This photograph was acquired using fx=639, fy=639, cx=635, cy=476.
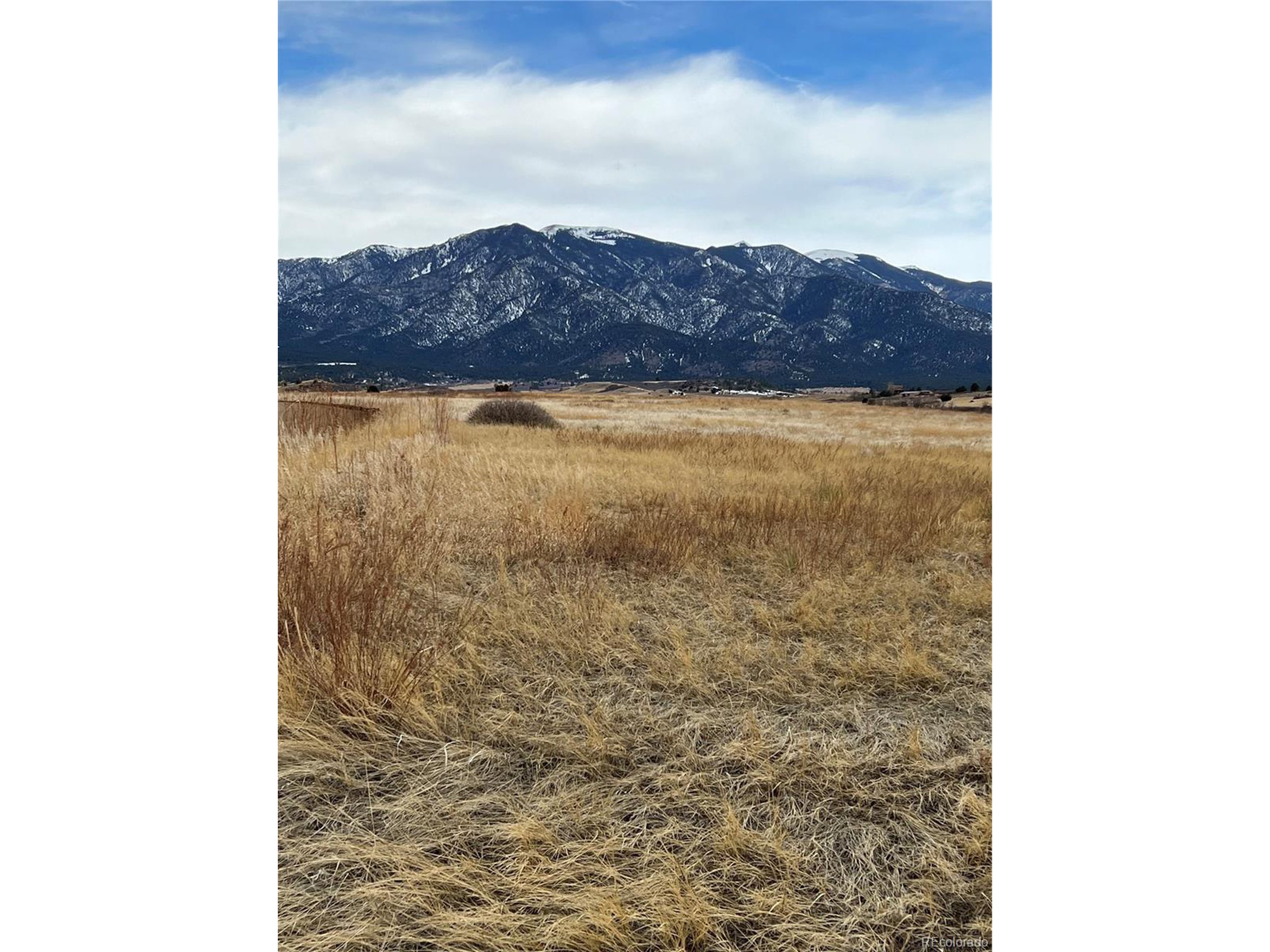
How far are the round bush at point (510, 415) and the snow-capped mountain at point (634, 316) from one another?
23.5m

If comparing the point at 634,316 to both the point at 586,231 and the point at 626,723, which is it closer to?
the point at 586,231

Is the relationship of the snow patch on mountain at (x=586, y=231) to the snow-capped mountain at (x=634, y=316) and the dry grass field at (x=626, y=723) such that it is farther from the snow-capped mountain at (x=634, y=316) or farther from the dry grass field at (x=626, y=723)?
the snow-capped mountain at (x=634, y=316)

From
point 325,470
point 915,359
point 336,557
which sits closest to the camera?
point 336,557

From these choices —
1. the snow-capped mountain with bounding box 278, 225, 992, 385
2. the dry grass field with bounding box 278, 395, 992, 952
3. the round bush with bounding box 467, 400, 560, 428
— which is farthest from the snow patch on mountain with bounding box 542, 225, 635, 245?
the snow-capped mountain with bounding box 278, 225, 992, 385

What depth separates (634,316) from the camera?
277 ft

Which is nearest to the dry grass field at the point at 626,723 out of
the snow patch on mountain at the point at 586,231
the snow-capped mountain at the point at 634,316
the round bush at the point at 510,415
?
the snow patch on mountain at the point at 586,231

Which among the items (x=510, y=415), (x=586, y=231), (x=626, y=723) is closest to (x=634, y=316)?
(x=510, y=415)

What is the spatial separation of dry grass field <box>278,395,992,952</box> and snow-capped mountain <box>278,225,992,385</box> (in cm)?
3338
